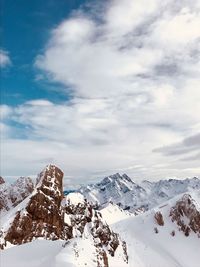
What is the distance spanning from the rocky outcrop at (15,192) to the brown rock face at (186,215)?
45733 mm

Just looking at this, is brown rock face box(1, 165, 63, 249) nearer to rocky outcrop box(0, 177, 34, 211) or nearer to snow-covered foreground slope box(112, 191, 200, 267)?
snow-covered foreground slope box(112, 191, 200, 267)

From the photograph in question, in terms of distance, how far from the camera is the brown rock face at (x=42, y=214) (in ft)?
291

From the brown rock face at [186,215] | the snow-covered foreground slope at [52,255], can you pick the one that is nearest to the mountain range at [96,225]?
the brown rock face at [186,215]

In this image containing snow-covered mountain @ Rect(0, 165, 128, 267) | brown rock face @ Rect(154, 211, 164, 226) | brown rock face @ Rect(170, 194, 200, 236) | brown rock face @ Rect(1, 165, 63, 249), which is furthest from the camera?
brown rock face @ Rect(154, 211, 164, 226)

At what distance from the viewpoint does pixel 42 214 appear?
313ft

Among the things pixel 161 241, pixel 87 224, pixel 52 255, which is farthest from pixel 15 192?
pixel 52 255

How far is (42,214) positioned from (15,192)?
130 ft

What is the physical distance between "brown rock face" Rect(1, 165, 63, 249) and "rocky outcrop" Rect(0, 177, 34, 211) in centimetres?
2804

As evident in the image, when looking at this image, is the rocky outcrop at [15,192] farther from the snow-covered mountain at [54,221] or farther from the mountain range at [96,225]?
the snow-covered mountain at [54,221]

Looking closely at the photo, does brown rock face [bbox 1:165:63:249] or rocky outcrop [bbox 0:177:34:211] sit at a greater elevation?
rocky outcrop [bbox 0:177:34:211]

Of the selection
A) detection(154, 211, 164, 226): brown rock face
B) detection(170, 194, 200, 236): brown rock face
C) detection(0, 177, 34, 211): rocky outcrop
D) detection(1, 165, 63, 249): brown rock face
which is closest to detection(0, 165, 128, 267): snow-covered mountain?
detection(1, 165, 63, 249): brown rock face

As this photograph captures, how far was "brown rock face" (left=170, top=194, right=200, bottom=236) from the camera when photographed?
129 meters

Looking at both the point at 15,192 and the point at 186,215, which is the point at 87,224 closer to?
the point at 15,192

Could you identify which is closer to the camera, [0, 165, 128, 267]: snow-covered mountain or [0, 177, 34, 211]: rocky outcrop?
[0, 165, 128, 267]: snow-covered mountain
